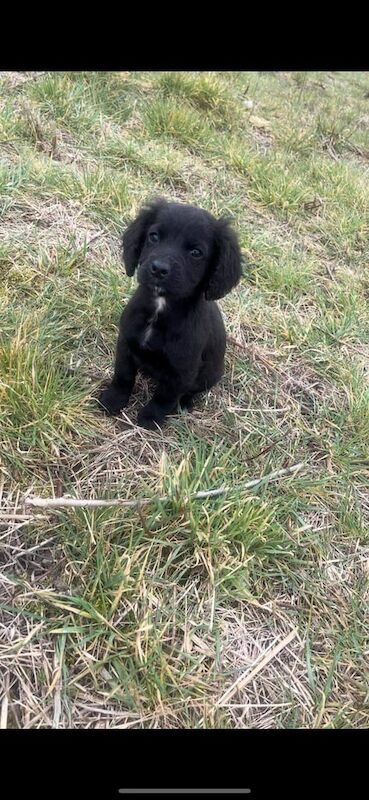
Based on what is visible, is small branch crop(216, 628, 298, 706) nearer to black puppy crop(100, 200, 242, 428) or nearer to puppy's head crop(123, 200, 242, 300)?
black puppy crop(100, 200, 242, 428)

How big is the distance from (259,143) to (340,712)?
513cm

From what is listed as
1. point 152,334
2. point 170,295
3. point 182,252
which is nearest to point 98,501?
point 152,334

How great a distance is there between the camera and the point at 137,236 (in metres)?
2.59

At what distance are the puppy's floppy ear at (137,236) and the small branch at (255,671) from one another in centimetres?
167

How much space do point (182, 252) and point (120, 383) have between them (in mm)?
685

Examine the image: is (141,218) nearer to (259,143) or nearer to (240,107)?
(259,143)

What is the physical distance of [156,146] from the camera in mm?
4746

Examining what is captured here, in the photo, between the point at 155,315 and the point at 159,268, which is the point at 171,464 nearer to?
the point at 155,315

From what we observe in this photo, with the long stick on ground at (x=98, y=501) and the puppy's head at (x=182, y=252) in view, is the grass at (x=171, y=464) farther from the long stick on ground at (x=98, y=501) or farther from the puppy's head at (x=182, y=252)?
the puppy's head at (x=182, y=252)

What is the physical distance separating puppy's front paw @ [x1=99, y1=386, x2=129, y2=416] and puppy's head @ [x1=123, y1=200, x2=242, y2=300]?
57cm

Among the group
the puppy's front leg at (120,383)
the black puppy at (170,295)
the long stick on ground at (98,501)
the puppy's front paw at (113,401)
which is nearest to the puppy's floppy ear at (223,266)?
the black puppy at (170,295)

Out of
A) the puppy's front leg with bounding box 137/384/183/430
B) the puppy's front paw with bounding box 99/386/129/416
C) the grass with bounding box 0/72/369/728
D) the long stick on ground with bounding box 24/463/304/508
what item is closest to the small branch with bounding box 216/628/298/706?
the grass with bounding box 0/72/369/728

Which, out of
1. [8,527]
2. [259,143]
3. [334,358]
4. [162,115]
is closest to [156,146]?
[162,115]

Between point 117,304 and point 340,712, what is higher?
point 117,304
